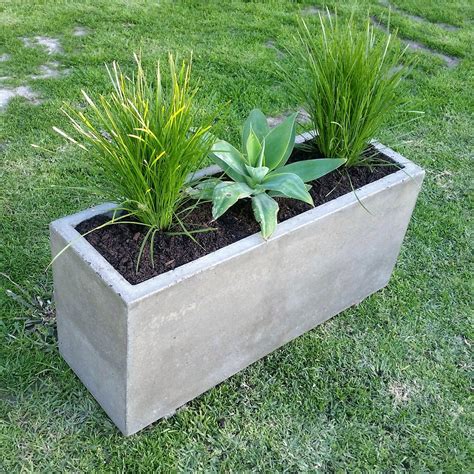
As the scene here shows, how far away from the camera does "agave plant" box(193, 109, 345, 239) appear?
1.81 metres

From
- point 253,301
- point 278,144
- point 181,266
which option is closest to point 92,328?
point 181,266

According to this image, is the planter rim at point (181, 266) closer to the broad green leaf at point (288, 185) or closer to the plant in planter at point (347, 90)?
the broad green leaf at point (288, 185)

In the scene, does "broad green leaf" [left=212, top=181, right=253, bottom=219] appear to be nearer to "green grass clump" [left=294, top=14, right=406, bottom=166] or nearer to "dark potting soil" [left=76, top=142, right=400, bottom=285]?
"dark potting soil" [left=76, top=142, right=400, bottom=285]

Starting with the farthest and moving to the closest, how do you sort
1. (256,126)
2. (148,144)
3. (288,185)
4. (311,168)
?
(256,126)
(311,168)
(288,185)
(148,144)

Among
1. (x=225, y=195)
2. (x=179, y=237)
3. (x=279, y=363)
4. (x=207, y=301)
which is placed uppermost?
(x=225, y=195)

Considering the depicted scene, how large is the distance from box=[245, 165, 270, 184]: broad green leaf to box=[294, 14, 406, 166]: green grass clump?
0.93 feet

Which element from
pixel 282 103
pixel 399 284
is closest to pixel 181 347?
pixel 399 284

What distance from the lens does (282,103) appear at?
358cm

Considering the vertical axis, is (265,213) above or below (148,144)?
below

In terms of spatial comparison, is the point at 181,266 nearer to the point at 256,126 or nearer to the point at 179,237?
the point at 179,237

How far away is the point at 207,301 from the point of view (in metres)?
1.76

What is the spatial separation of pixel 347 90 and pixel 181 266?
0.80 meters

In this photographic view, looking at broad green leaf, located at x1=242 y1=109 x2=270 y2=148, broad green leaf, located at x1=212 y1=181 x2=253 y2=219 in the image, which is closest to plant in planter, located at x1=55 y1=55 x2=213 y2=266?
broad green leaf, located at x1=212 y1=181 x2=253 y2=219

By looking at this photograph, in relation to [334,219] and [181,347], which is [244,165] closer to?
[334,219]
